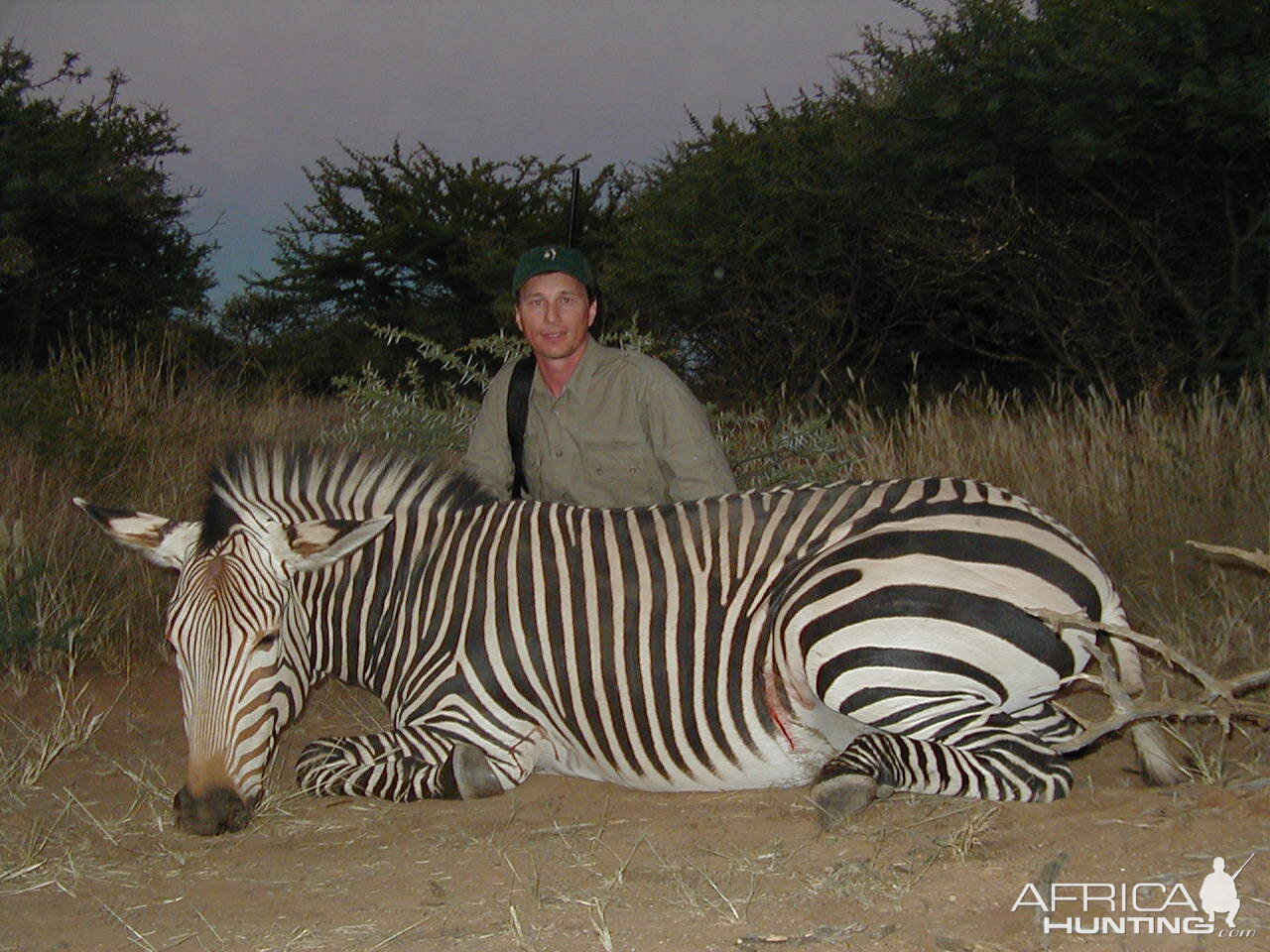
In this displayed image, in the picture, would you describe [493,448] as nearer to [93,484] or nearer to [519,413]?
[519,413]

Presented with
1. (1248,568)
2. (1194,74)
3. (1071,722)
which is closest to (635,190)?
(1194,74)

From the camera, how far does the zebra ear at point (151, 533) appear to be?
359 centimetres

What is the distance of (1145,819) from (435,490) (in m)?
2.36

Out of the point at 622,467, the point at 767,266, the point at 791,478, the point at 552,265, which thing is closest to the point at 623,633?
the point at 622,467

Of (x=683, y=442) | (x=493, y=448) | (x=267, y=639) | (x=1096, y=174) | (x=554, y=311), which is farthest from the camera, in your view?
(x=1096, y=174)

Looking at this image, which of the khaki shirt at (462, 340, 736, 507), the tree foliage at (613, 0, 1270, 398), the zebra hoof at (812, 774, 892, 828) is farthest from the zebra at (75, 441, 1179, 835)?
the tree foliage at (613, 0, 1270, 398)

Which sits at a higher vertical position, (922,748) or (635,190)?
(635,190)

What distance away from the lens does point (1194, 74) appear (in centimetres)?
817

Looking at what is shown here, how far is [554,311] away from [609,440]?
550mm

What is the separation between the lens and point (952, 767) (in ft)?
10.1

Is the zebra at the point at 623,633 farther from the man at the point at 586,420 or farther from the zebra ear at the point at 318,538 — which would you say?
the man at the point at 586,420

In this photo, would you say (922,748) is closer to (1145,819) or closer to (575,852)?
(1145,819)

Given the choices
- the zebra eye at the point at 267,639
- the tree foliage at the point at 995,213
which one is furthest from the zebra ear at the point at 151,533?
the tree foliage at the point at 995,213

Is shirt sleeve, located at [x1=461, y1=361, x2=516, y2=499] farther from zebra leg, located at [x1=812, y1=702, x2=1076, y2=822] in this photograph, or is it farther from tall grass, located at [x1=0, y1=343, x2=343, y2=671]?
zebra leg, located at [x1=812, y1=702, x2=1076, y2=822]
